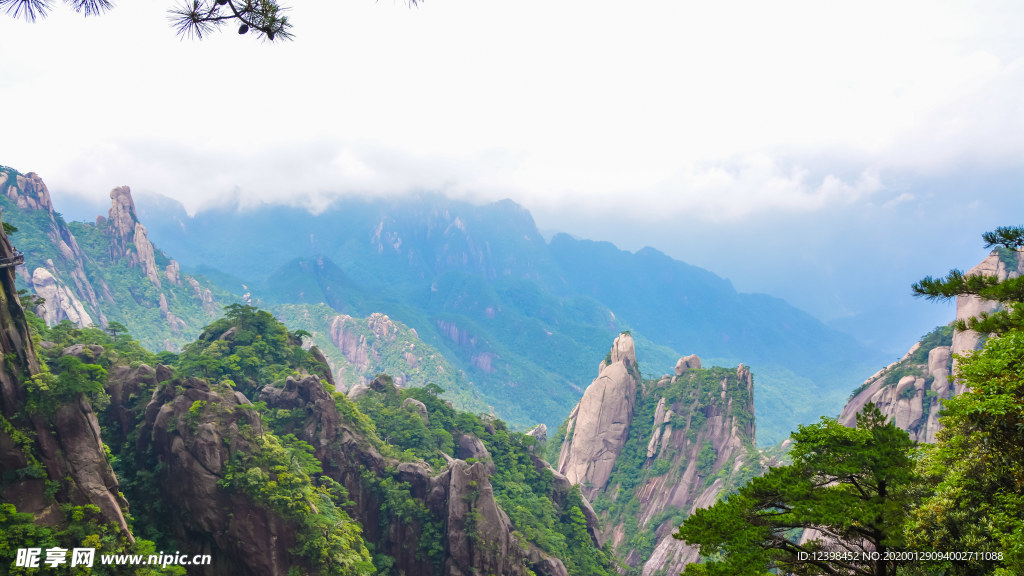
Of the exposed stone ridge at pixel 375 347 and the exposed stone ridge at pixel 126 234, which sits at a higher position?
the exposed stone ridge at pixel 126 234

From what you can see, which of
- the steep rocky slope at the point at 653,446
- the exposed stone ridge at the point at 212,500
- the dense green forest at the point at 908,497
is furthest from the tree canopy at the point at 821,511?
the steep rocky slope at the point at 653,446

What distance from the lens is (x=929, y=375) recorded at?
53.9 metres

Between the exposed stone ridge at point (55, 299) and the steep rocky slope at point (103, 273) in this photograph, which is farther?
the steep rocky slope at point (103, 273)

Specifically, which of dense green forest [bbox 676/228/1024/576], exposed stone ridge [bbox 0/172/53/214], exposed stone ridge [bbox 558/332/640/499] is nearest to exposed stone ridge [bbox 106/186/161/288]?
exposed stone ridge [bbox 0/172/53/214]

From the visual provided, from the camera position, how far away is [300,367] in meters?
42.5

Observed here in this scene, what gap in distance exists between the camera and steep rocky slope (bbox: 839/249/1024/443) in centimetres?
4888

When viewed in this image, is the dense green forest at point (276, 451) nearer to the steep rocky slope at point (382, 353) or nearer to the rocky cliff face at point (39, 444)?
the rocky cliff face at point (39, 444)

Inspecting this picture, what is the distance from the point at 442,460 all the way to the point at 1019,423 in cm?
3771

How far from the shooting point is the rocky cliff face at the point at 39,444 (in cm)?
2000

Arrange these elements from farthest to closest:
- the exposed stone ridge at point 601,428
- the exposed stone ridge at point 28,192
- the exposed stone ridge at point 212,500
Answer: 1. the exposed stone ridge at point 28,192
2. the exposed stone ridge at point 601,428
3. the exposed stone ridge at point 212,500

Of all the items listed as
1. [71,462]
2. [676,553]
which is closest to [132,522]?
[71,462]

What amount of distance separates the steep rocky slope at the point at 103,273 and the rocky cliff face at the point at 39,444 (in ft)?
213

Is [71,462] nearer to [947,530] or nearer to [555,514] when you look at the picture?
[947,530]

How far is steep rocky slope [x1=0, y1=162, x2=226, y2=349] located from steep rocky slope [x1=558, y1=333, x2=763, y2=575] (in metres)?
76.3
